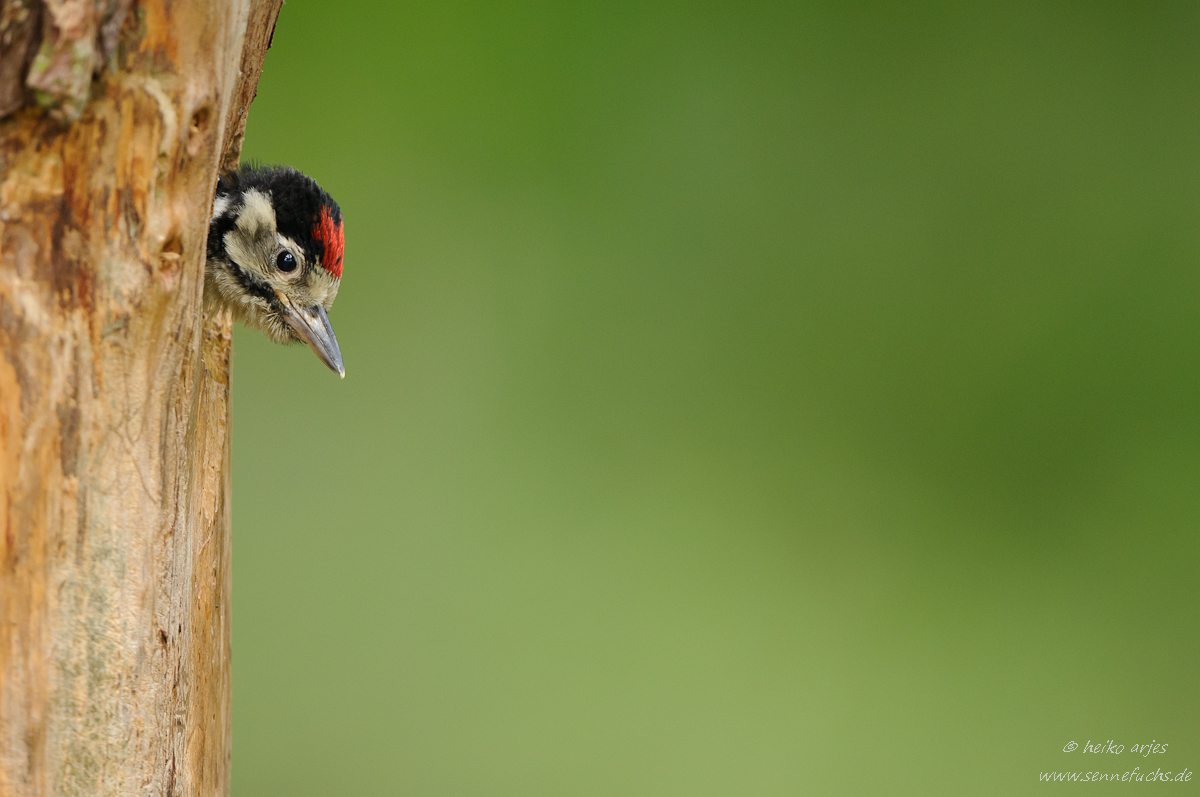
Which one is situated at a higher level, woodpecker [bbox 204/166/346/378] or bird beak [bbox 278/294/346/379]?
woodpecker [bbox 204/166/346/378]

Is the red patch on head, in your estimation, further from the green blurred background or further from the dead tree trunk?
the green blurred background

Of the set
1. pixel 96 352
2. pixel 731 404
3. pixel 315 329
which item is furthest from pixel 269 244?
pixel 731 404

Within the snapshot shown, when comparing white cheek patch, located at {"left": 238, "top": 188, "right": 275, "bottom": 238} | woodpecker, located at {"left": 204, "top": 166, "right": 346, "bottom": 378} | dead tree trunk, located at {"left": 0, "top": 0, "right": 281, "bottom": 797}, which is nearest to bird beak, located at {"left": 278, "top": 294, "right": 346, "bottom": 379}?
woodpecker, located at {"left": 204, "top": 166, "right": 346, "bottom": 378}

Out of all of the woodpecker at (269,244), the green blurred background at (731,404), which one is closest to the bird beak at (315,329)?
the woodpecker at (269,244)

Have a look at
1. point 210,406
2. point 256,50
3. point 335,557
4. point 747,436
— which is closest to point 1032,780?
point 747,436

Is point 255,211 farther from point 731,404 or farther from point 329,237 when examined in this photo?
point 731,404

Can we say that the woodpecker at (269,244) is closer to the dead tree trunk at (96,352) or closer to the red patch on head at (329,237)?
the red patch on head at (329,237)
